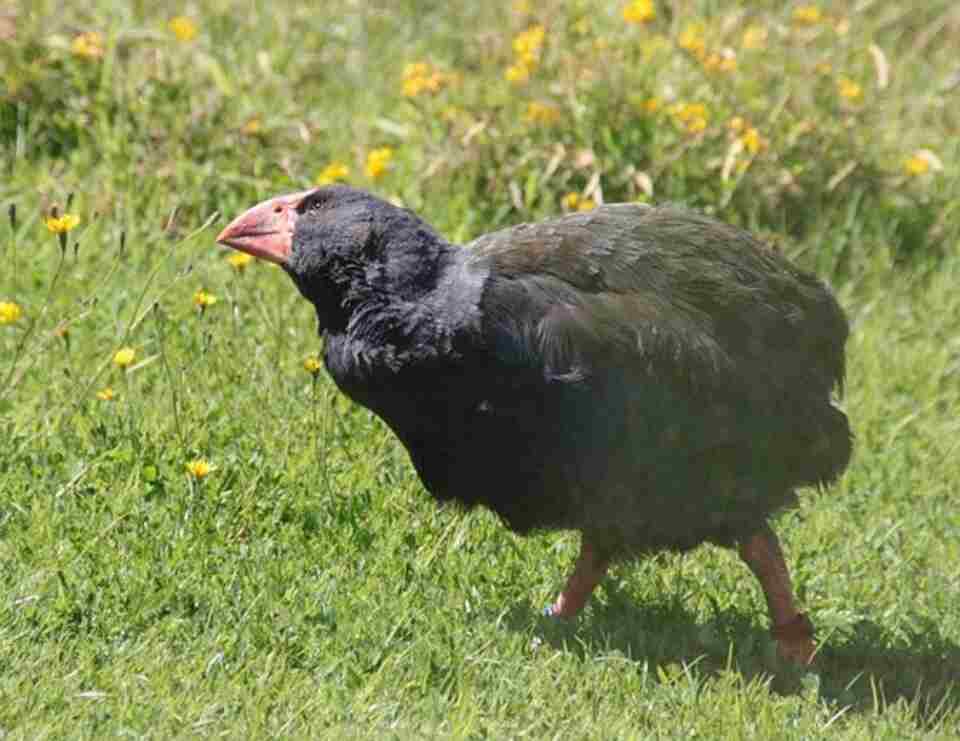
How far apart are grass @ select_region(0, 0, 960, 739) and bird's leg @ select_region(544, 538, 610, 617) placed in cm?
9

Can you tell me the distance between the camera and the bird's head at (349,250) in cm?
428

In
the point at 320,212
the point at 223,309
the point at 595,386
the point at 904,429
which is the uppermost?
the point at 320,212

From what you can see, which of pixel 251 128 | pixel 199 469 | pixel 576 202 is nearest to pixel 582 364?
pixel 199 469

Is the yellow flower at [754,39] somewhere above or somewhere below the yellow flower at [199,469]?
above

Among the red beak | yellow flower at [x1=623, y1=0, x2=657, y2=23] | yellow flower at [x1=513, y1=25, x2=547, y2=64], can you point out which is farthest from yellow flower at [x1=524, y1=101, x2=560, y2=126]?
the red beak

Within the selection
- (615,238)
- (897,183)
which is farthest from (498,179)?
(615,238)

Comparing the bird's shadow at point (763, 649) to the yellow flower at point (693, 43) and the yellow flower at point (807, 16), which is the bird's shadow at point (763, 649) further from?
the yellow flower at point (807, 16)

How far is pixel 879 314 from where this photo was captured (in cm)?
680

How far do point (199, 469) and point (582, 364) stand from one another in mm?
1056

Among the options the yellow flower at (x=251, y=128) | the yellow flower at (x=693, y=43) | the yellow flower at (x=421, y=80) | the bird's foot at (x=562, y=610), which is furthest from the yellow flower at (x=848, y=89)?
the bird's foot at (x=562, y=610)

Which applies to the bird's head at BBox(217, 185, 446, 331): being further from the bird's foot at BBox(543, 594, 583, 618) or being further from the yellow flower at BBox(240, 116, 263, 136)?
the yellow flower at BBox(240, 116, 263, 136)

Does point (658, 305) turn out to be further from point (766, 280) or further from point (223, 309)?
point (223, 309)

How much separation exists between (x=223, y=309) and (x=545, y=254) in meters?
1.63

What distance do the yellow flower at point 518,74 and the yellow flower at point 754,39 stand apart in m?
0.90
